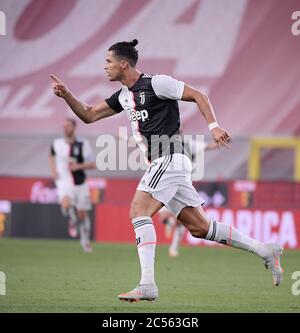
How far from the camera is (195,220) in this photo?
9.70 m

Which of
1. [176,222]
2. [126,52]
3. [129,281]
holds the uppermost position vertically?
[176,222]

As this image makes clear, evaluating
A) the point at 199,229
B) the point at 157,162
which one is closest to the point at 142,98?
the point at 157,162

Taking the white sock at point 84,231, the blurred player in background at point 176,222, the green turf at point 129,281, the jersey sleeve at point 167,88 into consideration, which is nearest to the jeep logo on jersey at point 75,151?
the white sock at point 84,231

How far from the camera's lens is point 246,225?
19.6m

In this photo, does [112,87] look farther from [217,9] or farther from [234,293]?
[234,293]

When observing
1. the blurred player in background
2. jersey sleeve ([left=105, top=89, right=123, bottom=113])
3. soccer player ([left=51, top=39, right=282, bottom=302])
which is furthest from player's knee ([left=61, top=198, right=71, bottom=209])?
soccer player ([left=51, top=39, right=282, bottom=302])

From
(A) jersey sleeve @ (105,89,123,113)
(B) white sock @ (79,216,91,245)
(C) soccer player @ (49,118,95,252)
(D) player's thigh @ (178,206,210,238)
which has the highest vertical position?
(C) soccer player @ (49,118,95,252)

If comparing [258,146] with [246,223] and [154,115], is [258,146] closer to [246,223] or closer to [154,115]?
[246,223]

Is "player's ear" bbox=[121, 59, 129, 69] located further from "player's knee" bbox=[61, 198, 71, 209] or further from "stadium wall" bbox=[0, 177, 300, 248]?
"stadium wall" bbox=[0, 177, 300, 248]

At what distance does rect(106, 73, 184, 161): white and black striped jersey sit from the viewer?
31.5 ft

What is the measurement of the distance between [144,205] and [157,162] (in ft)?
1.57

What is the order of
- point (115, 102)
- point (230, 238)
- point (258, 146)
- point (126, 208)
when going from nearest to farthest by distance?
point (230, 238) → point (115, 102) → point (126, 208) → point (258, 146)
